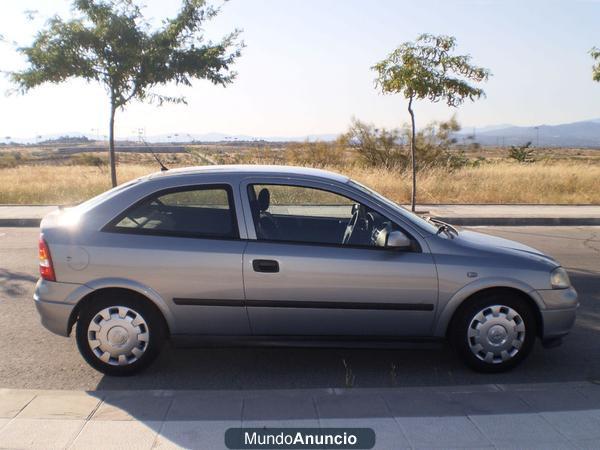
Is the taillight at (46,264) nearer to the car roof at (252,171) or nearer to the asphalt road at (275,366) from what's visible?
the asphalt road at (275,366)

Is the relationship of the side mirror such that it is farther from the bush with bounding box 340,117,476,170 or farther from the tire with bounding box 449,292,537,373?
the bush with bounding box 340,117,476,170

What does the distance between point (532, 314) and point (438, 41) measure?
30.6ft

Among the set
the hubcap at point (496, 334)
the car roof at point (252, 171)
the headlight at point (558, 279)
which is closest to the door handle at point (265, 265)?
the car roof at point (252, 171)

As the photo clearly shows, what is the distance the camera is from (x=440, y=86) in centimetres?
1314

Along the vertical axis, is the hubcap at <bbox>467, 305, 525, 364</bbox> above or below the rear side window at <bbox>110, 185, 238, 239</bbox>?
below

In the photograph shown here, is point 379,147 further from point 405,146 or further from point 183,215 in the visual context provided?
point 183,215

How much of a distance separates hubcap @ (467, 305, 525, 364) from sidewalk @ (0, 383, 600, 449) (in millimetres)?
387

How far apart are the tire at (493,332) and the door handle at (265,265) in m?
1.41

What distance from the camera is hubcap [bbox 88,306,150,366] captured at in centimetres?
466

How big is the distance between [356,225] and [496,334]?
1339mm

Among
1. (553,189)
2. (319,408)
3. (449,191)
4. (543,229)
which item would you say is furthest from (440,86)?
(319,408)

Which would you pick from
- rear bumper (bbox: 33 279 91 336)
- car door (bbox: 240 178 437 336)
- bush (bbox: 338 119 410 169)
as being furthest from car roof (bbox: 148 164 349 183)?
bush (bbox: 338 119 410 169)

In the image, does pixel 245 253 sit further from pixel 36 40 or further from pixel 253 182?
pixel 36 40

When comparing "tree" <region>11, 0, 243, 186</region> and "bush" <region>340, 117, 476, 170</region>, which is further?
"bush" <region>340, 117, 476, 170</region>
